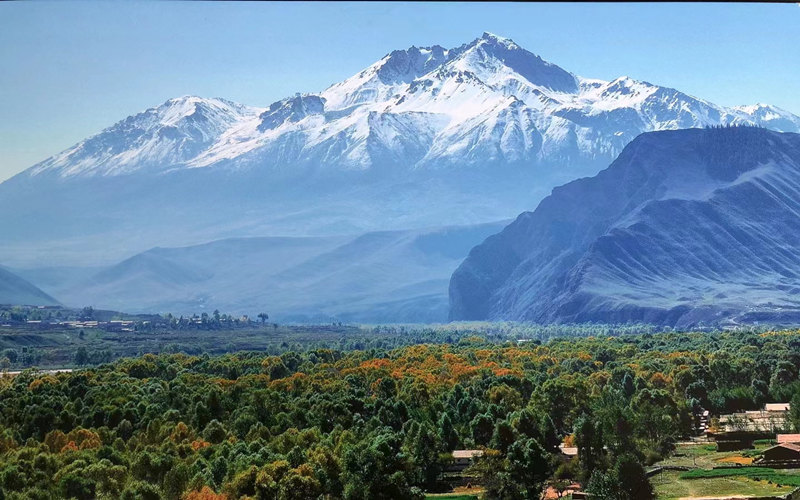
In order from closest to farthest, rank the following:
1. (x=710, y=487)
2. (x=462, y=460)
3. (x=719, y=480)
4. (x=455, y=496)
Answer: (x=710, y=487) → (x=719, y=480) → (x=455, y=496) → (x=462, y=460)

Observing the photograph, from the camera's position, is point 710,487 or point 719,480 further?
point 719,480

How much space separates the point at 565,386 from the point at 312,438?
941 inches

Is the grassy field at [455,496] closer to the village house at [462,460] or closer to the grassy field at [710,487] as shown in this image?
the village house at [462,460]

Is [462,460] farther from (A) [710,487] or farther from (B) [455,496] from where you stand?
(A) [710,487]

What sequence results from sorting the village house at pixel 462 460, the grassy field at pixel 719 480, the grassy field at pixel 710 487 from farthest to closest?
the village house at pixel 462 460
the grassy field at pixel 719 480
the grassy field at pixel 710 487

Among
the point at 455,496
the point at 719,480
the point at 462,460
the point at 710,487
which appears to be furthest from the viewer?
the point at 462,460

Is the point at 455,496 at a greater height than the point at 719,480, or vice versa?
the point at 719,480

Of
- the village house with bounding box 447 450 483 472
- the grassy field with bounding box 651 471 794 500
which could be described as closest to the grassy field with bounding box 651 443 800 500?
the grassy field with bounding box 651 471 794 500

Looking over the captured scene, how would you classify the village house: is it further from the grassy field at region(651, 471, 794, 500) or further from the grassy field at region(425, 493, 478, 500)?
the grassy field at region(651, 471, 794, 500)

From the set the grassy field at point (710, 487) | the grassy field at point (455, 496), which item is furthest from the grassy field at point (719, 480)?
the grassy field at point (455, 496)

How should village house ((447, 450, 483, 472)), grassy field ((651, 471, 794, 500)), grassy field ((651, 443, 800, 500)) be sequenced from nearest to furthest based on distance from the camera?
grassy field ((651, 471, 794, 500)) → grassy field ((651, 443, 800, 500)) → village house ((447, 450, 483, 472))

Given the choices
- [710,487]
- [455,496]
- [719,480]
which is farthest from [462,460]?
[710,487]

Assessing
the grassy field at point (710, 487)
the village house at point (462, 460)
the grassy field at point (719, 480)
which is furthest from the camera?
the village house at point (462, 460)

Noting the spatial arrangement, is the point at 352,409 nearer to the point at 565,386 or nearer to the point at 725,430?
the point at 565,386
